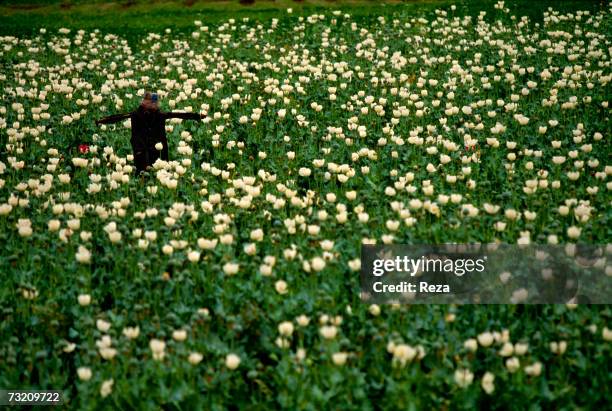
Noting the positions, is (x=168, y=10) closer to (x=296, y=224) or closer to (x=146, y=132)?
(x=146, y=132)

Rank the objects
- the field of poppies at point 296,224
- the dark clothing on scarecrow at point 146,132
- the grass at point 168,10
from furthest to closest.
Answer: the grass at point 168,10 < the dark clothing on scarecrow at point 146,132 < the field of poppies at point 296,224

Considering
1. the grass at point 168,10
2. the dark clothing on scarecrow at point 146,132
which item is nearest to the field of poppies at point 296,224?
the dark clothing on scarecrow at point 146,132

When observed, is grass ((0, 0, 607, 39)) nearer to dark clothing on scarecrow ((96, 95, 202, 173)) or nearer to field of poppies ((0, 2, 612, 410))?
field of poppies ((0, 2, 612, 410))

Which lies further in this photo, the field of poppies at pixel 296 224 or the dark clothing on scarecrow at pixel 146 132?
the dark clothing on scarecrow at pixel 146 132

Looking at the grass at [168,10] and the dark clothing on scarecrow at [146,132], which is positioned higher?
the dark clothing on scarecrow at [146,132]

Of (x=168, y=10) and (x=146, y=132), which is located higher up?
(x=146, y=132)

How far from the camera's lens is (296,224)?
7.86m

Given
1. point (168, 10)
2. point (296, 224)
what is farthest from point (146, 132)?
point (168, 10)

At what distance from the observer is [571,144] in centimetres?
1048

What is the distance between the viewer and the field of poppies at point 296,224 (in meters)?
5.59

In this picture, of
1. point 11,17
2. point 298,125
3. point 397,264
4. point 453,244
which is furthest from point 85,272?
point 11,17

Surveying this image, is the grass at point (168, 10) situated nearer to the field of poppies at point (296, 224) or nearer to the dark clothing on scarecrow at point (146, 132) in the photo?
the field of poppies at point (296, 224)

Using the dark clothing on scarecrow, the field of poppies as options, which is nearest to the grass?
the field of poppies

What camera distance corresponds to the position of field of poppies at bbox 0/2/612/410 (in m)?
5.59
